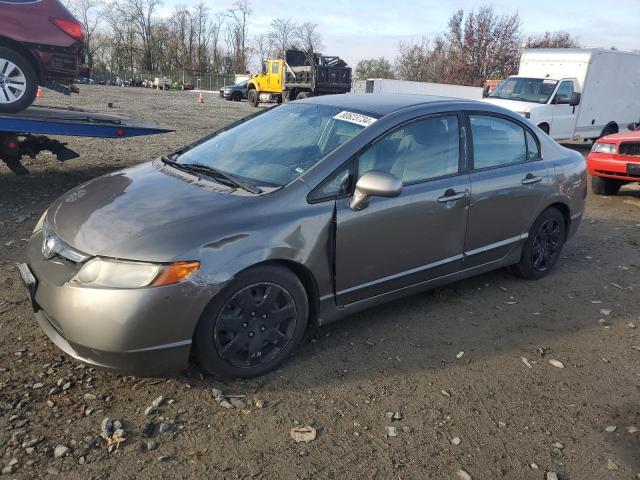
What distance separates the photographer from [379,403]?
2.99 metres

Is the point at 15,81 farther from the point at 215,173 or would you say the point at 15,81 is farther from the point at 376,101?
the point at 376,101

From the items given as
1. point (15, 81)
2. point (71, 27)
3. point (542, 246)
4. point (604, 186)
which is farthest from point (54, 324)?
point (604, 186)

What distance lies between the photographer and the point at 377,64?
62375mm

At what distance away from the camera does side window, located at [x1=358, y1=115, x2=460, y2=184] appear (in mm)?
3510

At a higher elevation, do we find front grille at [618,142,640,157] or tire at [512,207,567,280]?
front grille at [618,142,640,157]

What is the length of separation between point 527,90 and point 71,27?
34.5 feet

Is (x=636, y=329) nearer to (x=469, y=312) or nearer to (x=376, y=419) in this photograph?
(x=469, y=312)

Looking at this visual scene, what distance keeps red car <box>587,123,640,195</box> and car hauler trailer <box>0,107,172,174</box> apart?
22.6 ft

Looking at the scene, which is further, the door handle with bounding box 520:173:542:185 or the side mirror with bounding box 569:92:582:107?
the side mirror with bounding box 569:92:582:107

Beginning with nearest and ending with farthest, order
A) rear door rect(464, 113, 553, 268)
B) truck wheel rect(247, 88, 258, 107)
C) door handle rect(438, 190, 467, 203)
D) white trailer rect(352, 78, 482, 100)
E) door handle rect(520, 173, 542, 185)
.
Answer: door handle rect(438, 190, 467, 203) < rear door rect(464, 113, 553, 268) < door handle rect(520, 173, 542, 185) < truck wheel rect(247, 88, 258, 107) < white trailer rect(352, 78, 482, 100)

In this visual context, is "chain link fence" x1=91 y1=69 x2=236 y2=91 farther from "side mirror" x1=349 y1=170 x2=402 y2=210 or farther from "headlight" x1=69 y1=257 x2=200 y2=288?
"headlight" x1=69 y1=257 x2=200 y2=288

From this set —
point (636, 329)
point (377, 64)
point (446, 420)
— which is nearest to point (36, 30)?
point (446, 420)

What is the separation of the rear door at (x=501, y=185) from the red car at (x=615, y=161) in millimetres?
4536

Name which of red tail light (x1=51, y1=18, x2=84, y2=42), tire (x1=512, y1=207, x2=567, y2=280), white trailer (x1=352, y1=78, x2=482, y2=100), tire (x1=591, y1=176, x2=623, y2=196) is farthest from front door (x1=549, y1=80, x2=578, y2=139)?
white trailer (x1=352, y1=78, x2=482, y2=100)
